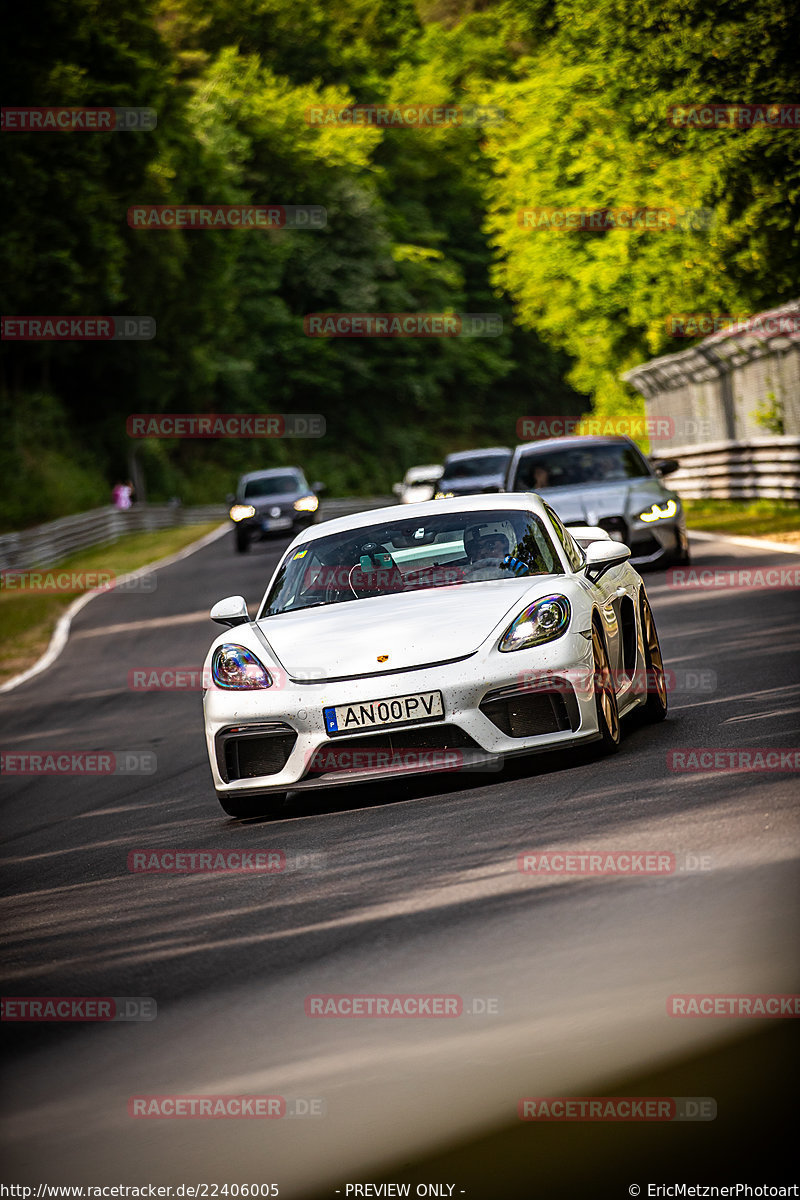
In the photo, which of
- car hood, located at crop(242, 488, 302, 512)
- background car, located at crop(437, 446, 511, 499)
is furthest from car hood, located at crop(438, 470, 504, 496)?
car hood, located at crop(242, 488, 302, 512)

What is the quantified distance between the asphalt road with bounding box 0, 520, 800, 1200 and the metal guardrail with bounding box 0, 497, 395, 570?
24.5 meters

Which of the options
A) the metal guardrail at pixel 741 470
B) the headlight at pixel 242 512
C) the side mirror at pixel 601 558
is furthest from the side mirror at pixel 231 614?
the headlight at pixel 242 512

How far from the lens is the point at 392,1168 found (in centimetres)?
387

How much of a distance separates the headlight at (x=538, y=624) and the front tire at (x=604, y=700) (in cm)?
18

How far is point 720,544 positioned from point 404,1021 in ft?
56.9

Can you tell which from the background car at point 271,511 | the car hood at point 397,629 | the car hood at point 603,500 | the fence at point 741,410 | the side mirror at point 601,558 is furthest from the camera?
the background car at point 271,511

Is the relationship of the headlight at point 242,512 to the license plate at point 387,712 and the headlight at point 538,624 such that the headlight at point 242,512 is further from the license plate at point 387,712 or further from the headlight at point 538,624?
the license plate at point 387,712

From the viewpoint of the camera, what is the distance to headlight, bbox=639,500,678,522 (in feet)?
58.9

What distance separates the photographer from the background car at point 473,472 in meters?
30.2

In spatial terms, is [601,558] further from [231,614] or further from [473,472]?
[473,472]

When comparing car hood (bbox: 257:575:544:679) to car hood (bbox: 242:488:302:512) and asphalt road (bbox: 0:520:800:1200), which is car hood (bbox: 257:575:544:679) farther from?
car hood (bbox: 242:488:302:512)

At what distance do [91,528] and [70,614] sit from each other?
61.0ft

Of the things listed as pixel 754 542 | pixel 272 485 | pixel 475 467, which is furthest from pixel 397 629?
pixel 272 485

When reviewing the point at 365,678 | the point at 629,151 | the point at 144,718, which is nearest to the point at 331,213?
the point at 629,151
